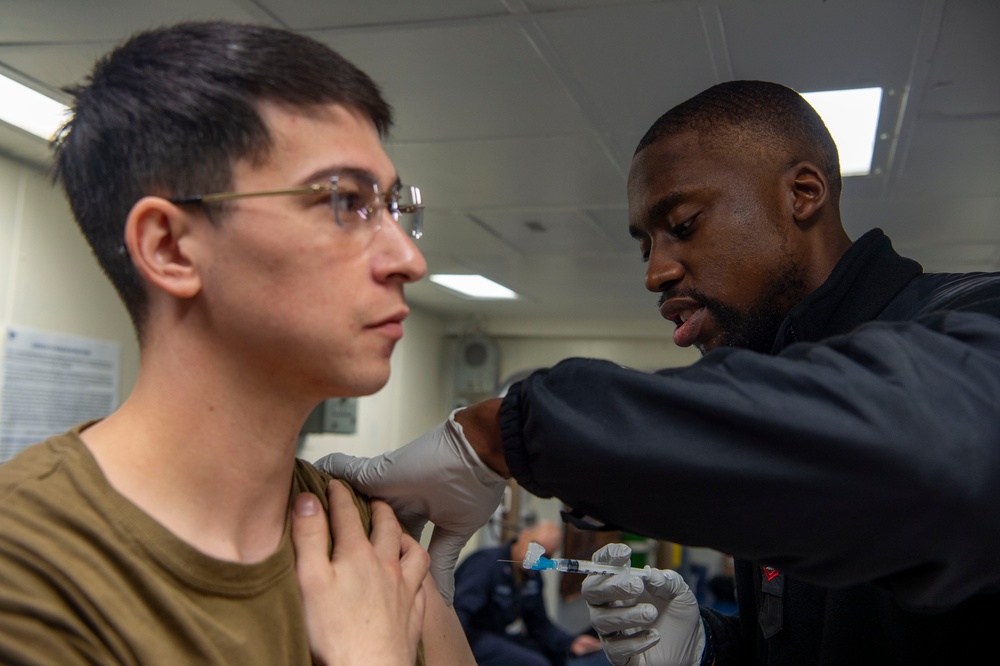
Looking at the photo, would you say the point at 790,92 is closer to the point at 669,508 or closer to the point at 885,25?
the point at 885,25

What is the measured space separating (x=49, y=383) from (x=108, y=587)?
9.65 feet

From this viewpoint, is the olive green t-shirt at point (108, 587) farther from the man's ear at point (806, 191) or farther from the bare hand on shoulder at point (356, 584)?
the man's ear at point (806, 191)

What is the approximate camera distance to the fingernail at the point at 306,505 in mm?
1194

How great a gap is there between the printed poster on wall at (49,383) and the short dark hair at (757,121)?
286cm

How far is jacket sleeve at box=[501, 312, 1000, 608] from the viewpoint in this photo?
0.78m

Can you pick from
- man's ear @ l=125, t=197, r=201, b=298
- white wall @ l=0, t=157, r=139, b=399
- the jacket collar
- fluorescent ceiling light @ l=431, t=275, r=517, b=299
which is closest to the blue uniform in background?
fluorescent ceiling light @ l=431, t=275, r=517, b=299

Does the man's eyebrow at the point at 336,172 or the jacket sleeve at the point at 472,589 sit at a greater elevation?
the man's eyebrow at the point at 336,172

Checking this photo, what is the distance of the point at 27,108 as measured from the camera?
9.70 ft

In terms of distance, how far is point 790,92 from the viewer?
1.61 m

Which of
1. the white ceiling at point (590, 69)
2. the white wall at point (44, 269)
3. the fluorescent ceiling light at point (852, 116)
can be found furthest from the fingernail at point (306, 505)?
the white wall at point (44, 269)

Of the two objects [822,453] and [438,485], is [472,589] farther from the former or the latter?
[822,453]

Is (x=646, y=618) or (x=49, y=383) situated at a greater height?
(x=49, y=383)

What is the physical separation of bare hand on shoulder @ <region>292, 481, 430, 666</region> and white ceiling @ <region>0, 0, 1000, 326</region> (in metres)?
1.51

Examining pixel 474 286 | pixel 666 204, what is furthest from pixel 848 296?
pixel 474 286
